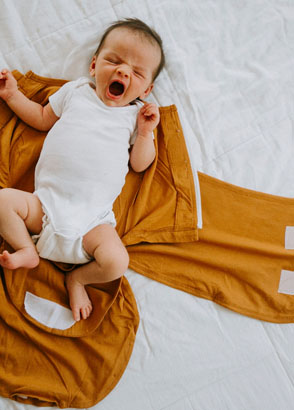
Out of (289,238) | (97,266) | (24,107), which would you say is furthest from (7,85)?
(289,238)

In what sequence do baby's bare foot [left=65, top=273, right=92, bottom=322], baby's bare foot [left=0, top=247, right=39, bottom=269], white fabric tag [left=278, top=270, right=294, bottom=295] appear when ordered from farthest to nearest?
1. white fabric tag [left=278, top=270, right=294, bottom=295]
2. baby's bare foot [left=65, top=273, right=92, bottom=322]
3. baby's bare foot [left=0, top=247, right=39, bottom=269]

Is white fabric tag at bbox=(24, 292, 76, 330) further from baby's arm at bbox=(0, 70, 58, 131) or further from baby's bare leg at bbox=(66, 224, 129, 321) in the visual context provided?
baby's arm at bbox=(0, 70, 58, 131)

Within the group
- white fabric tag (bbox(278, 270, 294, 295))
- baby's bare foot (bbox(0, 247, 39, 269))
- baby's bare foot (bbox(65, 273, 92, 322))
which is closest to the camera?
baby's bare foot (bbox(0, 247, 39, 269))

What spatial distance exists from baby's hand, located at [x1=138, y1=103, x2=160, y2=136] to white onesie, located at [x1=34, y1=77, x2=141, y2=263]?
4 centimetres

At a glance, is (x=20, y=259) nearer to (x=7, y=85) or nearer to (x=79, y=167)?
(x=79, y=167)

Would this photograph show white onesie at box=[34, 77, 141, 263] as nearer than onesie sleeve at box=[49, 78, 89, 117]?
Yes

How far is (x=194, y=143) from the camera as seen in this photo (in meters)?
1.22

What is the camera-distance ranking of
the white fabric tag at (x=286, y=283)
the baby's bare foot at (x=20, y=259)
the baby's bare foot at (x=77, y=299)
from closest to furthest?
the baby's bare foot at (x=20, y=259) → the baby's bare foot at (x=77, y=299) → the white fabric tag at (x=286, y=283)

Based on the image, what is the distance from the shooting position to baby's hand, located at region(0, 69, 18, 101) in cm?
109

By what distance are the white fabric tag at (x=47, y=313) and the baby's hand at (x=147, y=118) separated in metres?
0.55

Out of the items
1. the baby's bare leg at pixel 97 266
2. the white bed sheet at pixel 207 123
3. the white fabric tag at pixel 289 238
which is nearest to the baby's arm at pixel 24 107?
the white bed sheet at pixel 207 123

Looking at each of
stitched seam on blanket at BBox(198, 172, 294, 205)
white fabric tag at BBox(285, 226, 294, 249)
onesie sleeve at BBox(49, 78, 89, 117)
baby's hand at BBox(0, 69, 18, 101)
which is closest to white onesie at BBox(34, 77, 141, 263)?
onesie sleeve at BBox(49, 78, 89, 117)

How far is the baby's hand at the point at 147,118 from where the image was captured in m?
1.09

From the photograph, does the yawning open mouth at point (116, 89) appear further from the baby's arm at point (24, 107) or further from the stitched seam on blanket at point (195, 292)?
the stitched seam on blanket at point (195, 292)
